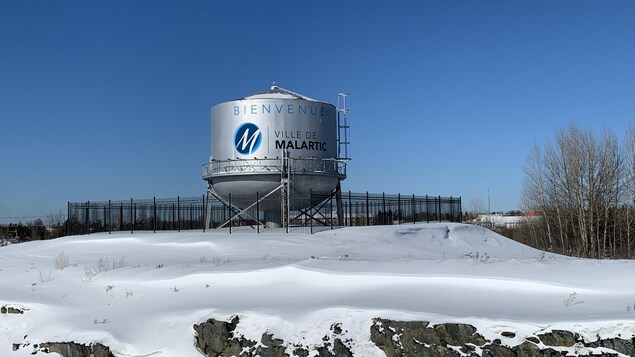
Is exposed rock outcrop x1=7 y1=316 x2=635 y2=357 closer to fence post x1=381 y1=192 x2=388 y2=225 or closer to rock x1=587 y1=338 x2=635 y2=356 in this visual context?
rock x1=587 y1=338 x2=635 y2=356

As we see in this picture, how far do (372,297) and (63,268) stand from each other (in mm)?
10369

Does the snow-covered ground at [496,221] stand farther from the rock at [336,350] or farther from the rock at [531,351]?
the rock at [531,351]

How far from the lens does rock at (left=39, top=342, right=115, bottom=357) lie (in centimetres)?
1157

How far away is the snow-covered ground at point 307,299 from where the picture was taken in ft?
32.4

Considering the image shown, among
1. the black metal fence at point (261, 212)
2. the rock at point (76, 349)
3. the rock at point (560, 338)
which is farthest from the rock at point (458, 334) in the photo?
the black metal fence at point (261, 212)

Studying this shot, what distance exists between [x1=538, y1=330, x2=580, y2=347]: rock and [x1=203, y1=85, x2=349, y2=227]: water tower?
780 inches

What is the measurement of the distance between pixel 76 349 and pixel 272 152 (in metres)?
17.5

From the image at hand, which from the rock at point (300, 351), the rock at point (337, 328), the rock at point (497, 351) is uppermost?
the rock at point (337, 328)

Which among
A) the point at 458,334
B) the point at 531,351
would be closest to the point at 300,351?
the point at 458,334

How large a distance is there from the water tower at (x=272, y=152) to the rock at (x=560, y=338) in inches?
780

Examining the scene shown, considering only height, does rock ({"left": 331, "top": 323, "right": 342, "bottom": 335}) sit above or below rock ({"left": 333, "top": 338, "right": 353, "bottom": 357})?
above

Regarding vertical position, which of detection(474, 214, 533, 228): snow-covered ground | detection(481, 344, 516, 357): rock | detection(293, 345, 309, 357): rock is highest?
detection(474, 214, 533, 228): snow-covered ground

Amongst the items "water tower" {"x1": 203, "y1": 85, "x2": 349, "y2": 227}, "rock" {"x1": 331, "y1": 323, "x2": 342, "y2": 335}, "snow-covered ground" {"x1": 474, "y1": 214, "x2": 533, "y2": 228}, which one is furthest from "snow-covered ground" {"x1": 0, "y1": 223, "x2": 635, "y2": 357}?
"snow-covered ground" {"x1": 474, "y1": 214, "x2": 533, "y2": 228}

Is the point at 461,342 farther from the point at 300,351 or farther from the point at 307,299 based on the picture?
the point at 307,299
